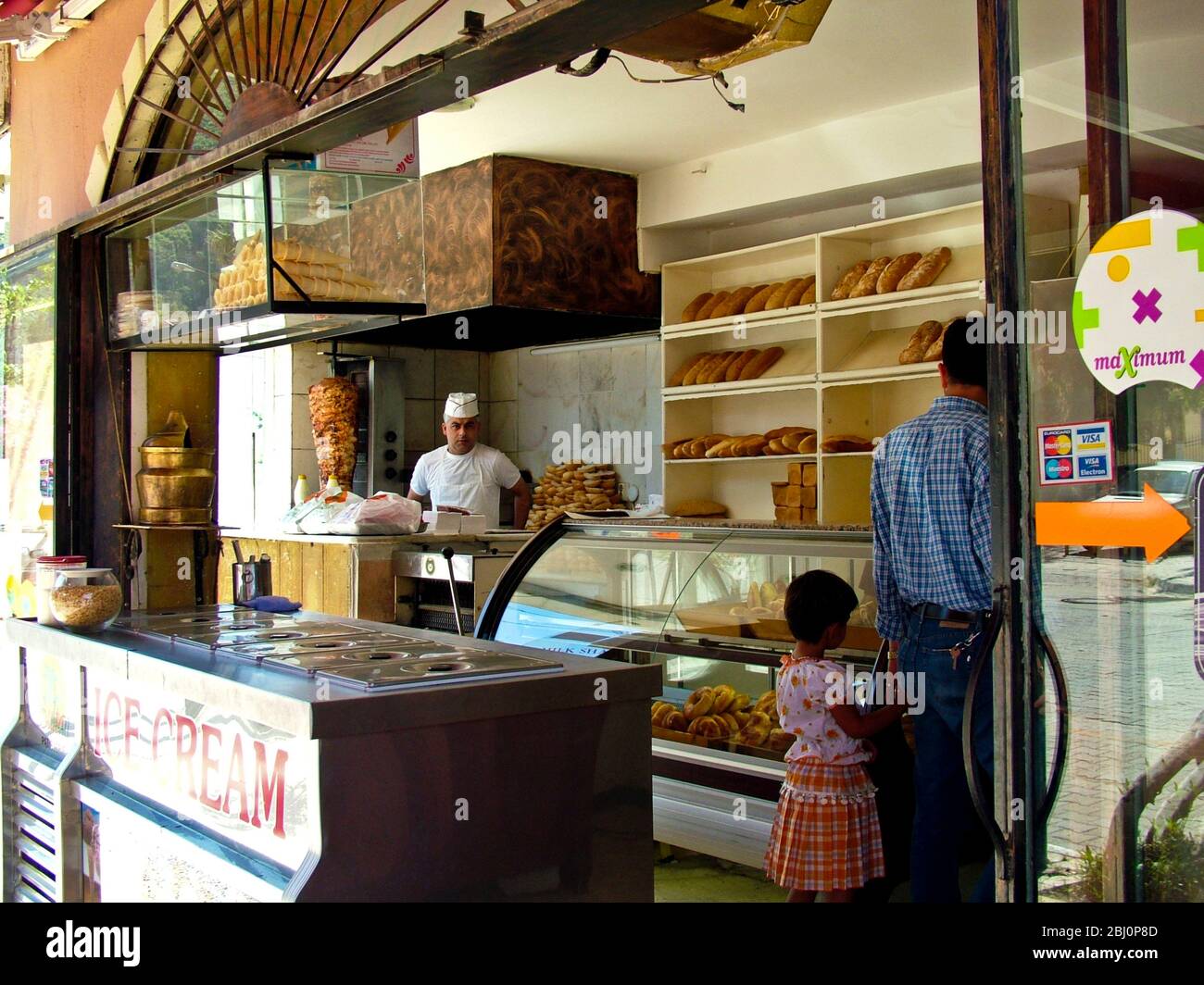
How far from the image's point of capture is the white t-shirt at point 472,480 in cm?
754

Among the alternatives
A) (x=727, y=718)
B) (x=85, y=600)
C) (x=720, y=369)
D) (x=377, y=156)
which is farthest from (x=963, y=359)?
(x=720, y=369)

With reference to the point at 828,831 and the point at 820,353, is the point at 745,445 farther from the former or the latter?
the point at 828,831

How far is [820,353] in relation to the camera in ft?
21.1

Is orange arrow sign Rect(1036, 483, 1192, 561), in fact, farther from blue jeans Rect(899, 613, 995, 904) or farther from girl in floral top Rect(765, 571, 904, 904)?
girl in floral top Rect(765, 571, 904, 904)

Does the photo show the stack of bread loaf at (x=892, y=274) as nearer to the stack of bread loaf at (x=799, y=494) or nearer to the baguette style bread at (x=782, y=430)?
the baguette style bread at (x=782, y=430)

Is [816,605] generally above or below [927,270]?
below

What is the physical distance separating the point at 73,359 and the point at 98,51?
132 centimetres

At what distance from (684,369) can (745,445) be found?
73 centimetres

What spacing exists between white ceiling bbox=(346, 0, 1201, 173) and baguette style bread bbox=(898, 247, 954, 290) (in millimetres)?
752

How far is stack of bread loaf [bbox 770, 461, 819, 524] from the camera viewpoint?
21.5ft

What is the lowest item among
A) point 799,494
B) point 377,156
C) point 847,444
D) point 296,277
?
point 799,494

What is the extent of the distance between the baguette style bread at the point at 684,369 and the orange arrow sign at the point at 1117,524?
210 inches

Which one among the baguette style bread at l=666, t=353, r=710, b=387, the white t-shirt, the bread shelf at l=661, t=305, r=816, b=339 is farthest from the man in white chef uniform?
the bread shelf at l=661, t=305, r=816, b=339
